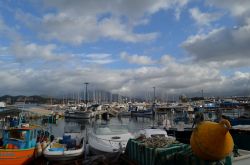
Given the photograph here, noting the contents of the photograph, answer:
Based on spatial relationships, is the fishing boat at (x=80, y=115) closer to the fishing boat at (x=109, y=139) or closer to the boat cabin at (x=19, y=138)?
the fishing boat at (x=109, y=139)

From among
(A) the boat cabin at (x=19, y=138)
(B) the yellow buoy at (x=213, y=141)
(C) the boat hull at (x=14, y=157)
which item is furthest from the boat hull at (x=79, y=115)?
(B) the yellow buoy at (x=213, y=141)

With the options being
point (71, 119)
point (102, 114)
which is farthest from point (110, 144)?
point (102, 114)

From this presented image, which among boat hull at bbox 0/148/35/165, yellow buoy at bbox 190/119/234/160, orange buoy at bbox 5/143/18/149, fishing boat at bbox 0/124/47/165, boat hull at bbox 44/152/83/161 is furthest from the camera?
orange buoy at bbox 5/143/18/149

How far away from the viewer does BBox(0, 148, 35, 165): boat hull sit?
16.3 metres

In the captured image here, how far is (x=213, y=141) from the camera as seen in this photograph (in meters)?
8.88

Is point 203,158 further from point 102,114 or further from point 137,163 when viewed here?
point 102,114

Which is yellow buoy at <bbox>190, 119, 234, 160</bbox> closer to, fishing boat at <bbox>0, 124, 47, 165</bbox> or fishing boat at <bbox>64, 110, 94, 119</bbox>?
fishing boat at <bbox>0, 124, 47, 165</bbox>

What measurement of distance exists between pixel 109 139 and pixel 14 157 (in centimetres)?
589

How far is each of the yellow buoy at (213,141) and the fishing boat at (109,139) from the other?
8161 millimetres

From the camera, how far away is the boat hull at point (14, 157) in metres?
16.3

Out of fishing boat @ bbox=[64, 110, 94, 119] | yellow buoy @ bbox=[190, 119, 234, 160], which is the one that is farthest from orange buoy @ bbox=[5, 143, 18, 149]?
fishing boat @ bbox=[64, 110, 94, 119]

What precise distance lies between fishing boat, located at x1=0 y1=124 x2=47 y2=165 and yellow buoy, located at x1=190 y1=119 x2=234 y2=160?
1151 cm

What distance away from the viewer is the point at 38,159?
18500mm

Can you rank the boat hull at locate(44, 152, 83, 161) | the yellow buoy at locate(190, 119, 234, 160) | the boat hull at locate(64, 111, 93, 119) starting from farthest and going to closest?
the boat hull at locate(64, 111, 93, 119) → the boat hull at locate(44, 152, 83, 161) → the yellow buoy at locate(190, 119, 234, 160)
